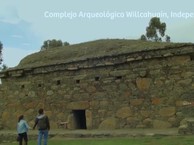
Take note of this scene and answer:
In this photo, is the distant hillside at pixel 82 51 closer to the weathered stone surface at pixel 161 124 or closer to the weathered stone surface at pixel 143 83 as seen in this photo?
the weathered stone surface at pixel 143 83

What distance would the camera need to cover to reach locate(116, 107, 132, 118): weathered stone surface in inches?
543

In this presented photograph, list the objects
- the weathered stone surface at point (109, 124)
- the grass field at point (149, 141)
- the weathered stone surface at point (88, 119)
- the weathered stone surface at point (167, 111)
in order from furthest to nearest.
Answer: the weathered stone surface at point (88, 119), the weathered stone surface at point (109, 124), the weathered stone surface at point (167, 111), the grass field at point (149, 141)

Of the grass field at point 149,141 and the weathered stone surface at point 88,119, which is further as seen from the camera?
the weathered stone surface at point 88,119

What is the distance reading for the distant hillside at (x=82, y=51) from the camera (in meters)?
15.2

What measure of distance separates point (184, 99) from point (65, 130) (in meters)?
4.81

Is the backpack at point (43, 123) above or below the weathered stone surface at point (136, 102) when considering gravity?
below

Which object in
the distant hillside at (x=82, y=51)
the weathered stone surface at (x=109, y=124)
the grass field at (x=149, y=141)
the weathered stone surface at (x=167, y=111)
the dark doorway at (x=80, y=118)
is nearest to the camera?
the grass field at (x=149, y=141)

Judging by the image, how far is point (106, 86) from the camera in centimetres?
1432

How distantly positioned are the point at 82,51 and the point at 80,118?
301 centimetres

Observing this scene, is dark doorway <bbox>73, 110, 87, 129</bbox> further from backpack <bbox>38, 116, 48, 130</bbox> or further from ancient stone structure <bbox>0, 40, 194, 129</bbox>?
backpack <bbox>38, 116, 48, 130</bbox>

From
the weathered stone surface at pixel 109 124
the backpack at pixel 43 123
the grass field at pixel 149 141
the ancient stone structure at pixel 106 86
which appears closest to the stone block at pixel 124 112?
the ancient stone structure at pixel 106 86

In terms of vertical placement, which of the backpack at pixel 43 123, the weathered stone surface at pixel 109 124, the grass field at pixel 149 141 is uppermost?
the backpack at pixel 43 123

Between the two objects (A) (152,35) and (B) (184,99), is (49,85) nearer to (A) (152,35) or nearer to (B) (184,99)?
(B) (184,99)

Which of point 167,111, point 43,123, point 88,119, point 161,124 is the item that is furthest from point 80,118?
point 43,123
